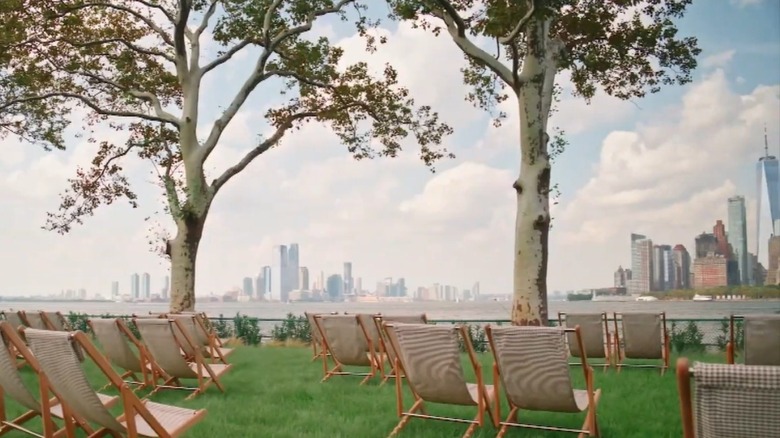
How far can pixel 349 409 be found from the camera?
6.72 m

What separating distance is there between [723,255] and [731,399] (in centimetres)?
6613

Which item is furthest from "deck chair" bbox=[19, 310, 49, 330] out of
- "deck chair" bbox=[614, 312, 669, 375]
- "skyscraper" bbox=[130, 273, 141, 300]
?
"skyscraper" bbox=[130, 273, 141, 300]

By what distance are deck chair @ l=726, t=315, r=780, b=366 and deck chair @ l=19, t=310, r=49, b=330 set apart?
7.45m

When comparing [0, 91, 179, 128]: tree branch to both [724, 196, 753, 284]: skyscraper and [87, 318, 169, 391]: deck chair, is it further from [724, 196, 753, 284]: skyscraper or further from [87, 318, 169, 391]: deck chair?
[724, 196, 753, 284]: skyscraper

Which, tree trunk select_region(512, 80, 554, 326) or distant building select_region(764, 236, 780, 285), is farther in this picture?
distant building select_region(764, 236, 780, 285)

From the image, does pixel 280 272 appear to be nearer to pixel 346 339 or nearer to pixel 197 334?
pixel 197 334

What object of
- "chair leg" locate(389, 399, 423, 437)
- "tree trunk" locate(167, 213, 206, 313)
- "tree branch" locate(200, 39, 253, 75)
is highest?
"tree branch" locate(200, 39, 253, 75)

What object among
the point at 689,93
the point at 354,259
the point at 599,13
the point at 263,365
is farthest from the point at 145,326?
the point at 354,259

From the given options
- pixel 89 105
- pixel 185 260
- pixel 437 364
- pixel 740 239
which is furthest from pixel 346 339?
pixel 740 239

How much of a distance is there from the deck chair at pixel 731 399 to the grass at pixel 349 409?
9.85ft

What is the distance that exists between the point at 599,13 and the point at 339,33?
2768 inches

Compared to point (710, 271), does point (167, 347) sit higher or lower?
lower

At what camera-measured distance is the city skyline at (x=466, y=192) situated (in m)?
65.0

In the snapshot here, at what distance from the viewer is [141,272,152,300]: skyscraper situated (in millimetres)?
76875
